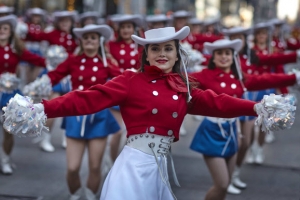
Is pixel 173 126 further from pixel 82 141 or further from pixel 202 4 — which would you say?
pixel 202 4

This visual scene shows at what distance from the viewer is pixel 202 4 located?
64.1 m

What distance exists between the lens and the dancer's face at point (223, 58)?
19.1 ft

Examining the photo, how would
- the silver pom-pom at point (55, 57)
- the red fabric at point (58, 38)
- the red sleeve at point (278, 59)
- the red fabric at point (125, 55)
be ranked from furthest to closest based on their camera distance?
the red fabric at point (58, 38) → the silver pom-pom at point (55, 57) → the red fabric at point (125, 55) → the red sleeve at point (278, 59)

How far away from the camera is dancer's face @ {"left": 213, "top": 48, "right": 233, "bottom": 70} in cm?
584

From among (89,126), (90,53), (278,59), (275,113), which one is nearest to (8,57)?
(90,53)

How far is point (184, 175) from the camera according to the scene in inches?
287

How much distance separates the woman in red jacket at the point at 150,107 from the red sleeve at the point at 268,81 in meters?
1.25

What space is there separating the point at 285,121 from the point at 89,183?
264 cm

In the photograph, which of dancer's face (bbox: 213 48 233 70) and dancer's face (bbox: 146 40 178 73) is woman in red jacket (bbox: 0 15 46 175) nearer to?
dancer's face (bbox: 213 48 233 70)

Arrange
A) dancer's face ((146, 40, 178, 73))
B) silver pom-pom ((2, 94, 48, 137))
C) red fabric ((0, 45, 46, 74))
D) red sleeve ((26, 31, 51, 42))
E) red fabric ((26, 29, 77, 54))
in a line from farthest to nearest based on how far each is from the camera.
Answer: red sleeve ((26, 31, 51, 42)), red fabric ((26, 29, 77, 54)), red fabric ((0, 45, 46, 74)), dancer's face ((146, 40, 178, 73)), silver pom-pom ((2, 94, 48, 137))

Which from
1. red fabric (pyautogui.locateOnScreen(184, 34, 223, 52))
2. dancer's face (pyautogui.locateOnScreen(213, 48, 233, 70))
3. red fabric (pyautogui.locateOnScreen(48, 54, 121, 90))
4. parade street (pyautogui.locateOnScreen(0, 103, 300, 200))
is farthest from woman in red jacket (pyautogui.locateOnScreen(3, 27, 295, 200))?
red fabric (pyautogui.locateOnScreen(184, 34, 223, 52))

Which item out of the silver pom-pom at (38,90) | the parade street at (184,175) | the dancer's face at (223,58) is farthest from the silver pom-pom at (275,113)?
the parade street at (184,175)

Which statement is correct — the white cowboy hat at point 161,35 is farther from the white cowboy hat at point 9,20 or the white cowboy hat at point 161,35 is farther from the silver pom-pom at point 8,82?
the white cowboy hat at point 9,20

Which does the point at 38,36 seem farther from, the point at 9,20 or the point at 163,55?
the point at 163,55
